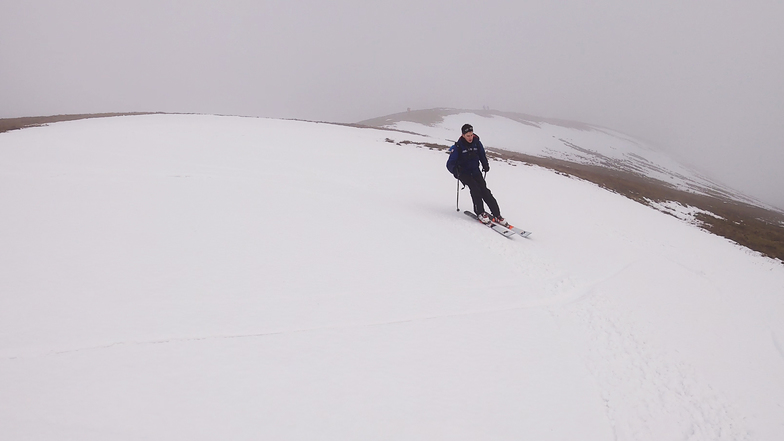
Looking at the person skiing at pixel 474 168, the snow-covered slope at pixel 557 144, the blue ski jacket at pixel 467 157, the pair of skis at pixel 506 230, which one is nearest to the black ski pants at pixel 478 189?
the person skiing at pixel 474 168

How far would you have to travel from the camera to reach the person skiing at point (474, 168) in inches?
447

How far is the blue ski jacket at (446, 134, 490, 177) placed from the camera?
11.5m

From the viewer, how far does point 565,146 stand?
2336 inches

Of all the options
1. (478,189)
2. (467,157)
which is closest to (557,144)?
(478,189)

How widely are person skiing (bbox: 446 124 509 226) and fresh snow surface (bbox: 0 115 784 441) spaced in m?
0.79

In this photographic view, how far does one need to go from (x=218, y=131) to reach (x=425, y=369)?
22.0 metres

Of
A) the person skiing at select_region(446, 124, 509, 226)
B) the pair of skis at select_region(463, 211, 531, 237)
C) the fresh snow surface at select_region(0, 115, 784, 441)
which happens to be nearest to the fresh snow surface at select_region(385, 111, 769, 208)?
the person skiing at select_region(446, 124, 509, 226)

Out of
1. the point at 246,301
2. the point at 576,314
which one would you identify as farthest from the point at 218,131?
the point at 576,314

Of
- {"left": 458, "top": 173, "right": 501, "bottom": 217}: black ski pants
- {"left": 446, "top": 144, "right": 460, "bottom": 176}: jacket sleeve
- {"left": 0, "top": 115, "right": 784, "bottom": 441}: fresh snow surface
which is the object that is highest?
{"left": 446, "top": 144, "right": 460, "bottom": 176}: jacket sleeve

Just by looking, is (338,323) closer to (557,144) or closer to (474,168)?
(474,168)

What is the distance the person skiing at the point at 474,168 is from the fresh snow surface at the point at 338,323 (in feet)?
2.58

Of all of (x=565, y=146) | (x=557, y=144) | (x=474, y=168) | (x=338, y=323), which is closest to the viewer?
(x=338, y=323)

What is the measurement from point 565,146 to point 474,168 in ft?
185

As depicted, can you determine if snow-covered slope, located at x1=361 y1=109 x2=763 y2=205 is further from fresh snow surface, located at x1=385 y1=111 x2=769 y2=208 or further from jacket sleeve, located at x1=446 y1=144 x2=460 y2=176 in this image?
jacket sleeve, located at x1=446 y1=144 x2=460 y2=176
